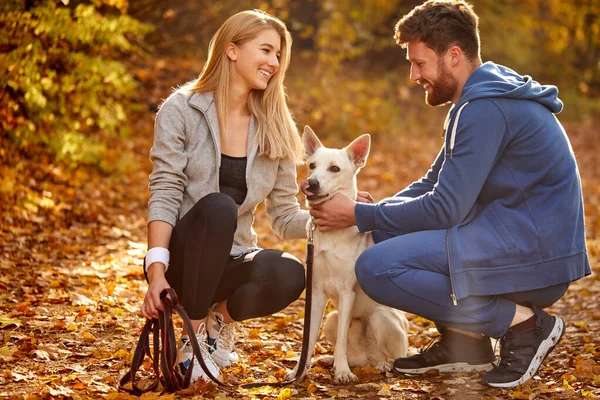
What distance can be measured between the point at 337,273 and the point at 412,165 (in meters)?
8.38

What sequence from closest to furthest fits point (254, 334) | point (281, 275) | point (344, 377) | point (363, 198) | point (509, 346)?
point (509, 346) < point (344, 377) < point (281, 275) < point (363, 198) < point (254, 334)

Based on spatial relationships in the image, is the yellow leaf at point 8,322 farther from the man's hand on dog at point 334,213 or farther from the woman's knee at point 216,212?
the man's hand on dog at point 334,213

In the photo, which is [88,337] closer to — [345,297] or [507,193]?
[345,297]

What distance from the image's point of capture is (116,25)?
7090 millimetres

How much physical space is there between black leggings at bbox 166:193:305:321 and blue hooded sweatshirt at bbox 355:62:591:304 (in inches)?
35.5

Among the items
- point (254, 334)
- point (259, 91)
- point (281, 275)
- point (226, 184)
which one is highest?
point (259, 91)

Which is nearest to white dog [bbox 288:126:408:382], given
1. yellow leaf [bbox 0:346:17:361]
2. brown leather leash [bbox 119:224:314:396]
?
brown leather leash [bbox 119:224:314:396]

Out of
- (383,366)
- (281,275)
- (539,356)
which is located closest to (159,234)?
(281,275)

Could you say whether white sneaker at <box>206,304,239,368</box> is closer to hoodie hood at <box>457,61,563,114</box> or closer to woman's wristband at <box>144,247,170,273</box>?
woman's wristband at <box>144,247,170,273</box>

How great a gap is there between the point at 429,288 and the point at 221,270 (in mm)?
1060

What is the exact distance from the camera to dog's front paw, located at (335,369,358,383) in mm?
3480

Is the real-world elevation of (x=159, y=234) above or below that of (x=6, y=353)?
above

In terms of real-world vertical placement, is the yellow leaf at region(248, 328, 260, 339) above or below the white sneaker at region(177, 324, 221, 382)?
above

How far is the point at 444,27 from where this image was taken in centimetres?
345
